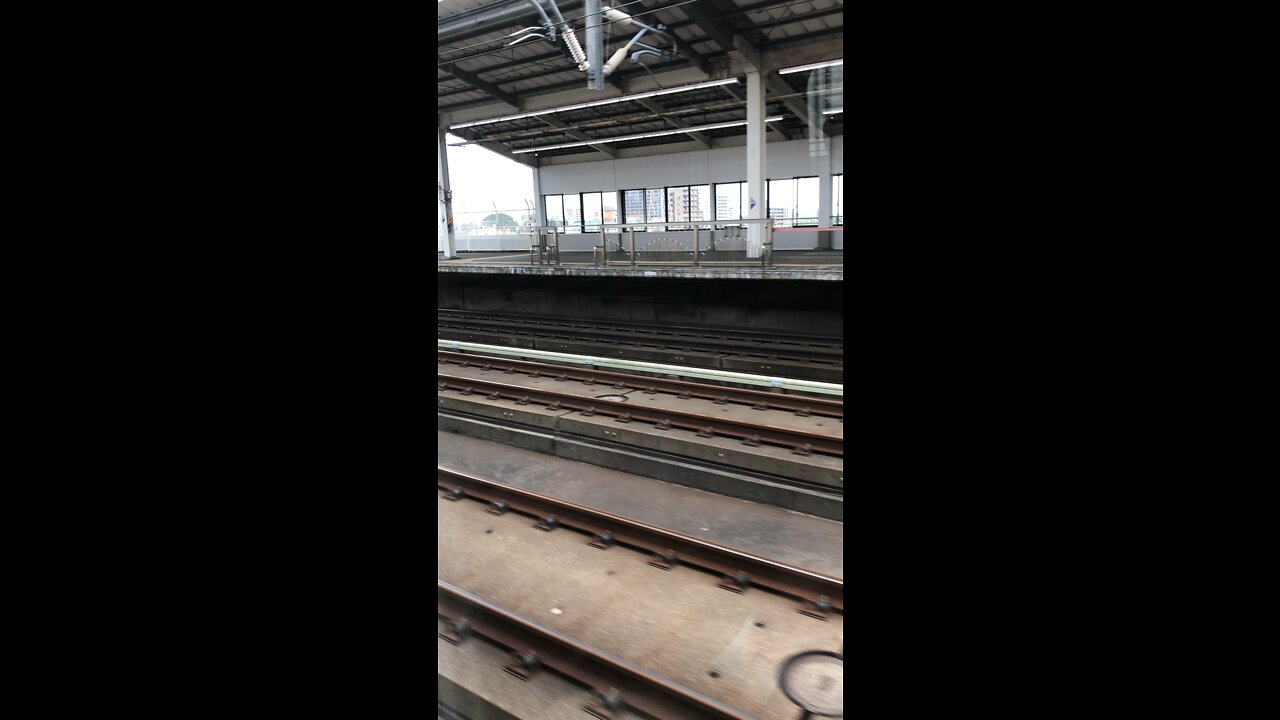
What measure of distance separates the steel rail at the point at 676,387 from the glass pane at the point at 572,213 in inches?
603

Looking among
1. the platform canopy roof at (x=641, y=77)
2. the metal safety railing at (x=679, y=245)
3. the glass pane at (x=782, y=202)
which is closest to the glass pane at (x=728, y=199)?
the glass pane at (x=782, y=202)

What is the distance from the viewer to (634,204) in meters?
22.8

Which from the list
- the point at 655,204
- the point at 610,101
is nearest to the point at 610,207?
the point at 655,204

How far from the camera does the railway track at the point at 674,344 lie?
8.93 m

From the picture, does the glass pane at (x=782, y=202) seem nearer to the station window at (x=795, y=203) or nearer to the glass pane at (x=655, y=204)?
the station window at (x=795, y=203)

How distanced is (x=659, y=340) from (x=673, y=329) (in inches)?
51.1

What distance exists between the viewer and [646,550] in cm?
409

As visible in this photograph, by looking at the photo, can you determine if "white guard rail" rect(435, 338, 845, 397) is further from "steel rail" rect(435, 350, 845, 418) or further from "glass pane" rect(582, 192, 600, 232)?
"glass pane" rect(582, 192, 600, 232)

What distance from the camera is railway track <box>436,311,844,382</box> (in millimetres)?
8930
